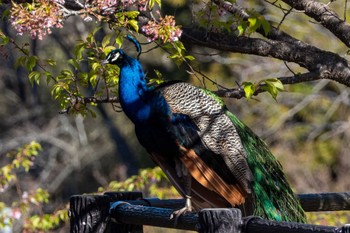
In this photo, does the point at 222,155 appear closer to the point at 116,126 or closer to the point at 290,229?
the point at 290,229

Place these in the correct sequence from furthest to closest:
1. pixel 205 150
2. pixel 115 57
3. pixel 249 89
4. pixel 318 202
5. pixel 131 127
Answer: pixel 131 127 → pixel 115 57 → pixel 205 150 → pixel 318 202 → pixel 249 89

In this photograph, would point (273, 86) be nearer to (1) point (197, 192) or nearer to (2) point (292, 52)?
(2) point (292, 52)

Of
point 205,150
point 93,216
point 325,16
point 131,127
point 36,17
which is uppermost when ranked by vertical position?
point 325,16

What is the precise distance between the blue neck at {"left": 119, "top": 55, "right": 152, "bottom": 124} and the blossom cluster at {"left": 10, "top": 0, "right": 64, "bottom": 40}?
608 millimetres

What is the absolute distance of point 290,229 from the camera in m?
2.32

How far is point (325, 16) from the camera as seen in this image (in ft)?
11.8

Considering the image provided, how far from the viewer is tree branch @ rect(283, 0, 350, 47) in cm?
355

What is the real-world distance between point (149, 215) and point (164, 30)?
2.53 ft

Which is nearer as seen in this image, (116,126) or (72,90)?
(72,90)

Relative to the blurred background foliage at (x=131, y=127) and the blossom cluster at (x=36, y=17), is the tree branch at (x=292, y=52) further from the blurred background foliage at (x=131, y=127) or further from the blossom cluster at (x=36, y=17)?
the blurred background foliage at (x=131, y=127)

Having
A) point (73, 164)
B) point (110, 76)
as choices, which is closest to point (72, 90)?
point (110, 76)

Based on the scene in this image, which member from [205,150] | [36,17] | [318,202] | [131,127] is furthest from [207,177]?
[131,127]

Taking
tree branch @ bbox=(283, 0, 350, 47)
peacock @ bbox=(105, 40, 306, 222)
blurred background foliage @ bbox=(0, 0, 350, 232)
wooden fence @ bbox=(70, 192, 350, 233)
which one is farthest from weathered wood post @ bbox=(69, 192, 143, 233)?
blurred background foliage @ bbox=(0, 0, 350, 232)

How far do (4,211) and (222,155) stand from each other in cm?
370
